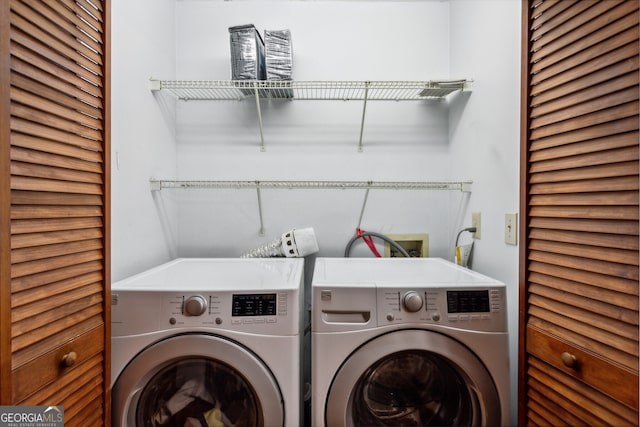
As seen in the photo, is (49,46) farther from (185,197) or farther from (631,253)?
(631,253)

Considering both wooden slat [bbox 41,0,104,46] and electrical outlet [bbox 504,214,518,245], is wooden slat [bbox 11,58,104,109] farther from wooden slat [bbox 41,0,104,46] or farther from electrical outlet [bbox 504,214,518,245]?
electrical outlet [bbox 504,214,518,245]

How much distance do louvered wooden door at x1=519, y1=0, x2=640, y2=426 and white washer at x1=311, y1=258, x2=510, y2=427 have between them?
12cm

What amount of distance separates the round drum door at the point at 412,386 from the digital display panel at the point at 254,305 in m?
0.33

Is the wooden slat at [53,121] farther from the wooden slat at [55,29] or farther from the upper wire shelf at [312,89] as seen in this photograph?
the upper wire shelf at [312,89]

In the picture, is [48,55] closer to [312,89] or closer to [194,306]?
[194,306]

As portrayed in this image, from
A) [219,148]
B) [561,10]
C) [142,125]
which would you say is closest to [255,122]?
[219,148]

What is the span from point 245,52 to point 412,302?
4.64 feet

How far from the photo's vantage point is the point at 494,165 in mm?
1439

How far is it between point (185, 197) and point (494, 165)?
1691 mm

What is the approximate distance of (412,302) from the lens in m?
1.10

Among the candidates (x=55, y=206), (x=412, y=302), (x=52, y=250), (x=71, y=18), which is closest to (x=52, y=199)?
(x=55, y=206)

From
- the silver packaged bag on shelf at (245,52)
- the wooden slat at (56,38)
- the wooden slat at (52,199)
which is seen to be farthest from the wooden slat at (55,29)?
the silver packaged bag on shelf at (245,52)

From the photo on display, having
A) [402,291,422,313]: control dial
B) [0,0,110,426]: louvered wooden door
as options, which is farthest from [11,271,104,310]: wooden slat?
[402,291,422,313]: control dial

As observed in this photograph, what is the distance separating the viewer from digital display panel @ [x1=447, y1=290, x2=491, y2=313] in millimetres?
1126
